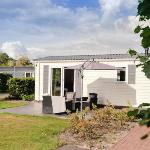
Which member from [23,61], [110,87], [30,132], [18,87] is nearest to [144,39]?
[30,132]

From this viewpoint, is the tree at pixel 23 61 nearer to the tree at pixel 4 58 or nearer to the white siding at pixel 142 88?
the tree at pixel 4 58

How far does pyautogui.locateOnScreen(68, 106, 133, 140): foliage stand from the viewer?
12078 mm

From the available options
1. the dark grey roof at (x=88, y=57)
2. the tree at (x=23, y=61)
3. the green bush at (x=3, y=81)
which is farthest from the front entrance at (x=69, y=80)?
the tree at (x=23, y=61)

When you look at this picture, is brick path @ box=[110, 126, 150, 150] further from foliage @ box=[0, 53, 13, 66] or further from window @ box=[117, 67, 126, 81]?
foliage @ box=[0, 53, 13, 66]

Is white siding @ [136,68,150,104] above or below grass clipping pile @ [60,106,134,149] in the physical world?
above

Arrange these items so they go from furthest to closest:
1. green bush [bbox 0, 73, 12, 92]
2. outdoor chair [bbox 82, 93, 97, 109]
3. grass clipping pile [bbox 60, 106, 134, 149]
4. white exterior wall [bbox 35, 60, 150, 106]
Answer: green bush [bbox 0, 73, 12, 92]
white exterior wall [bbox 35, 60, 150, 106]
outdoor chair [bbox 82, 93, 97, 109]
grass clipping pile [bbox 60, 106, 134, 149]

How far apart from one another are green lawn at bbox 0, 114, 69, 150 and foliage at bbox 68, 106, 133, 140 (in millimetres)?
782

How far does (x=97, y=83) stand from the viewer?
902 inches

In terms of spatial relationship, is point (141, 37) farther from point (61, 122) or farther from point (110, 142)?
point (61, 122)

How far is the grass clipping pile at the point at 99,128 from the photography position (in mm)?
11370

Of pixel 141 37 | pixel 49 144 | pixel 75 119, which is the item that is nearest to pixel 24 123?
pixel 75 119

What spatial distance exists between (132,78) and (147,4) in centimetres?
2051

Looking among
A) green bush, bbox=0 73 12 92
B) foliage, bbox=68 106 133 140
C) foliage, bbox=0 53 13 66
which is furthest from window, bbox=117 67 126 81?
foliage, bbox=0 53 13 66

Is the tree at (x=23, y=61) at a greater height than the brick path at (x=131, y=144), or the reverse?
the tree at (x=23, y=61)
